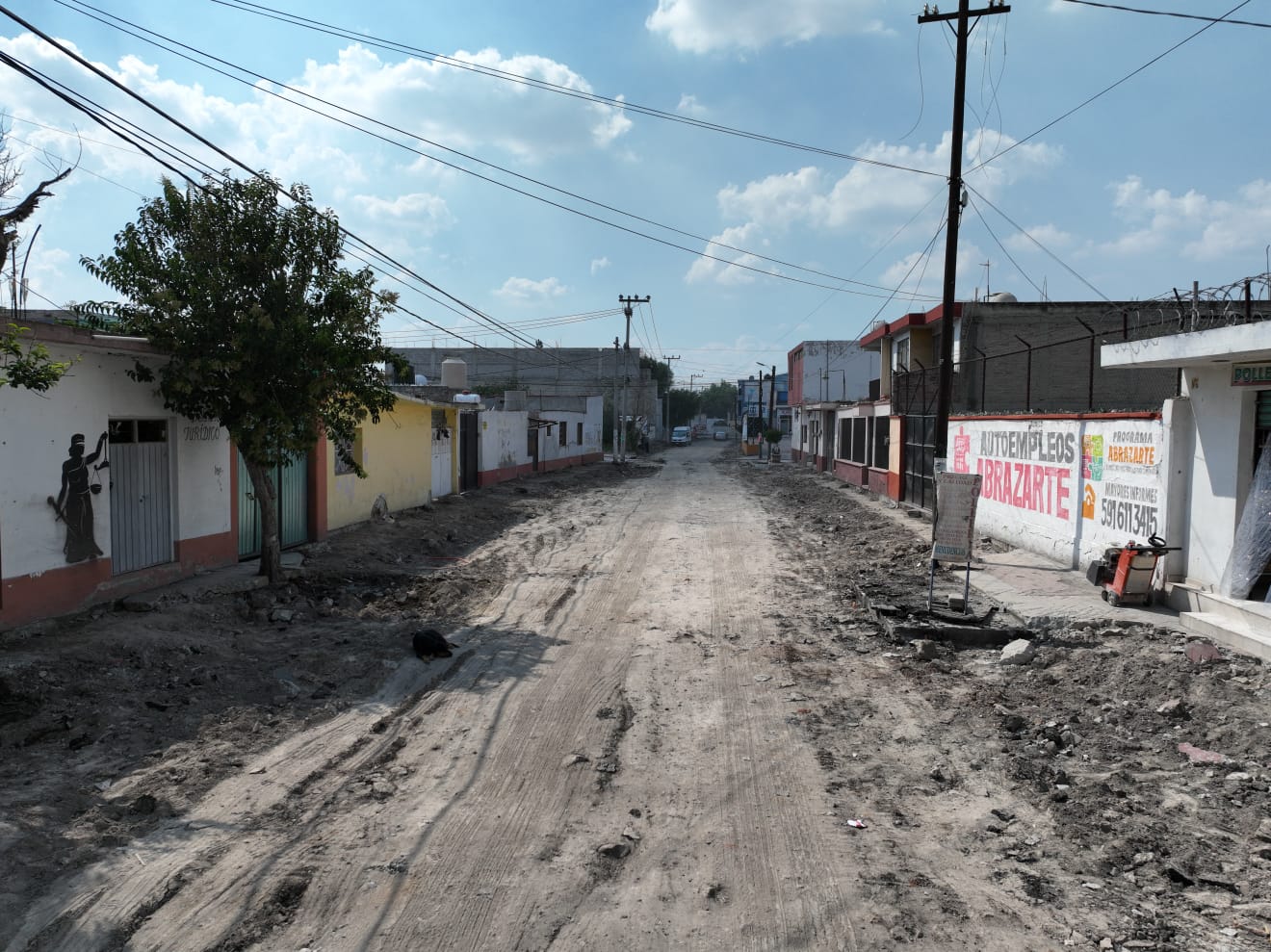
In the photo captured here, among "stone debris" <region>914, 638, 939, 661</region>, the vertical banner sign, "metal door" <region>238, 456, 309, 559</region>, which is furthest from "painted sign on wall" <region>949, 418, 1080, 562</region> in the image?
"metal door" <region>238, 456, 309, 559</region>

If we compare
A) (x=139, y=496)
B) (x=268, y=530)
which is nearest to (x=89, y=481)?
(x=139, y=496)

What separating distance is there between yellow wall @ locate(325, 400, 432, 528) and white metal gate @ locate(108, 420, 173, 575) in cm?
484

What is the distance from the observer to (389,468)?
2027cm

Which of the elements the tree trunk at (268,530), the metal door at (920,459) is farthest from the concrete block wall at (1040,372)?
the tree trunk at (268,530)

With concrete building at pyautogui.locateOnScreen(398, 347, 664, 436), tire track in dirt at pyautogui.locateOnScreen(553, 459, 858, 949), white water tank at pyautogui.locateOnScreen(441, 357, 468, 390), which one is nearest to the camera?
tire track in dirt at pyautogui.locateOnScreen(553, 459, 858, 949)

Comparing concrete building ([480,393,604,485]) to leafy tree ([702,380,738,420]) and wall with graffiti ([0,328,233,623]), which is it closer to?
wall with graffiti ([0,328,233,623])

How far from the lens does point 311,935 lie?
12.8 ft

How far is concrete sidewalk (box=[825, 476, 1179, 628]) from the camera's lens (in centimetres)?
982

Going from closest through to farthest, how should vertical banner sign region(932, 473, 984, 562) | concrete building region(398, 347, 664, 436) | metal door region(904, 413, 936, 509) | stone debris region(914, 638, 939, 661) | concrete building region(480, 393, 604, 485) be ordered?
stone debris region(914, 638, 939, 661) → vertical banner sign region(932, 473, 984, 562) → metal door region(904, 413, 936, 509) → concrete building region(480, 393, 604, 485) → concrete building region(398, 347, 664, 436)

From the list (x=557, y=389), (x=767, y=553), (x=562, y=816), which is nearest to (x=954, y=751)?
(x=562, y=816)

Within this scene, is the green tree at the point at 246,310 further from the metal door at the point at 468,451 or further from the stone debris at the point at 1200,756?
the metal door at the point at 468,451

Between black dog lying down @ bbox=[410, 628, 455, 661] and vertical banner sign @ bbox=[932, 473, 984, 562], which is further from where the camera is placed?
vertical banner sign @ bbox=[932, 473, 984, 562]

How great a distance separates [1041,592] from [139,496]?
12004mm

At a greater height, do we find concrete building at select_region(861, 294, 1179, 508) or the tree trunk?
concrete building at select_region(861, 294, 1179, 508)
